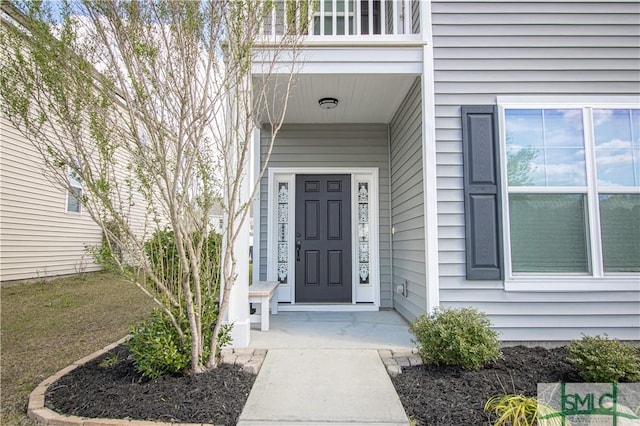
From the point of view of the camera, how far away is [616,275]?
321 centimetres

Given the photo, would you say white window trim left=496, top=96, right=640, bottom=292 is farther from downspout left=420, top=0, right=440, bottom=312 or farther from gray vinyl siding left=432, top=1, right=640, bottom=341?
downspout left=420, top=0, right=440, bottom=312

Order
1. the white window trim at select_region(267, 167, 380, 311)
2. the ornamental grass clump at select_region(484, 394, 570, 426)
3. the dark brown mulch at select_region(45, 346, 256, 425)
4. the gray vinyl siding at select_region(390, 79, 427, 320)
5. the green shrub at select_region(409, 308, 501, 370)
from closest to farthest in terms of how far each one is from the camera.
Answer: the ornamental grass clump at select_region(484, 394, 570, 426)
the dark brown mulch at select_region(45, 346, 256, 425)
the green shrub at select_region(409, 308, 501, 370)
the gray vinyl siding at select_region(390, 79, 427, 320)
the white window trim at select_region(267, 167, 380, 311)

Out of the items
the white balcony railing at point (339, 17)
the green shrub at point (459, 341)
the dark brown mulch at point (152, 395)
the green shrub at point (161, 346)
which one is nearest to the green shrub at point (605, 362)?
the green shrub at point (459, 341)

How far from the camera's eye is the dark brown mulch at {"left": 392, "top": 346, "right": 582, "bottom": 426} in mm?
2137

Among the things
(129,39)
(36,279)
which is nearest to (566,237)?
(129,39)

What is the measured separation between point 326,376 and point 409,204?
6.83ft

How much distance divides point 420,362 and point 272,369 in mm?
1154

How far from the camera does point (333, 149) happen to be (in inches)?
200

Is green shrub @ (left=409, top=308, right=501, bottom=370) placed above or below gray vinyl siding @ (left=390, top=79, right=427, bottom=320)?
below

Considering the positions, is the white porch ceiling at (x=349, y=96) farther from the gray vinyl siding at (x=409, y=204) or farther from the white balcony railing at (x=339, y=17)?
the white balcony railing at (x=339, y=17)

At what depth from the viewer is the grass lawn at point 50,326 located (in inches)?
106

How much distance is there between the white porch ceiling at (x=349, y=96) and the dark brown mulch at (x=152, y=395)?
8.18 ft

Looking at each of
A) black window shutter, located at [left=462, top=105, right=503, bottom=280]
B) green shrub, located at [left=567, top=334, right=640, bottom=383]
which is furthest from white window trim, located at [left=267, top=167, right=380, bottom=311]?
green shrub, located at [left=567, top=334, right=640, bottom=383]

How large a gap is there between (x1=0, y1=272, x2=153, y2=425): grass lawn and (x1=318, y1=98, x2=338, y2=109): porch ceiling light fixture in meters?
2.83
